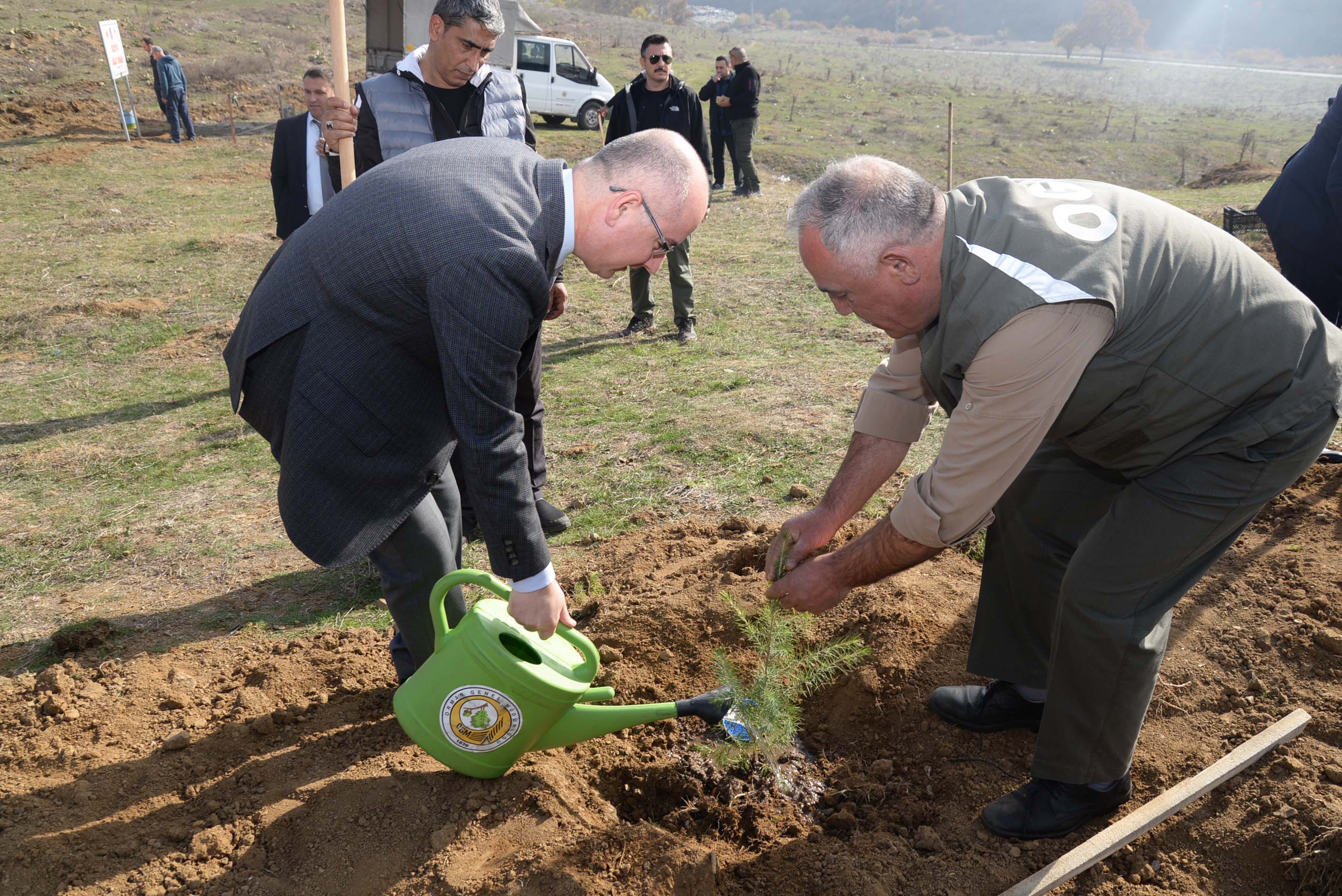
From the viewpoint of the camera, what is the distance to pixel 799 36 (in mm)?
68938

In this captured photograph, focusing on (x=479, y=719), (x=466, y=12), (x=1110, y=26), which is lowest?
(x=479, y=719)

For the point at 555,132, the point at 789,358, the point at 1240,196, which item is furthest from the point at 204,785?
the point at 555,132

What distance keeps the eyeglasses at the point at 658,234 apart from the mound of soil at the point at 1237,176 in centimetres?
1522

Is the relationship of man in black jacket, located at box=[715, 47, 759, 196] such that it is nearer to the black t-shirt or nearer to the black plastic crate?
the black plastic crate

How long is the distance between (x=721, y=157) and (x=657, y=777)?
1122cm

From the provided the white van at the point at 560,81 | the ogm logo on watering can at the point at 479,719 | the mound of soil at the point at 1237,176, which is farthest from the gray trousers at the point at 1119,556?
the white van at the point at 560,81

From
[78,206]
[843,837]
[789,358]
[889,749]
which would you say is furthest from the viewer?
[78,206]

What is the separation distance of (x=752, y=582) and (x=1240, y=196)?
11885 mm

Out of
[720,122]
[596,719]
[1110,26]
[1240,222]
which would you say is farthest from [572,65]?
[1110,26]

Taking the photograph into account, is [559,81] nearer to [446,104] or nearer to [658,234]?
[446,104]

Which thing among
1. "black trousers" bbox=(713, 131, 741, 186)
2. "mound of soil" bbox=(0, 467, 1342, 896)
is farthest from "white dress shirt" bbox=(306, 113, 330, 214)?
"black trousers" bbox=(713, 131, 741, 186)

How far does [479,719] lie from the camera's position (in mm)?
2146

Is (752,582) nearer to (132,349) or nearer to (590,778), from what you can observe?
(590,778)

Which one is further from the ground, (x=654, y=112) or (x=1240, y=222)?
(x=654, y=112)
